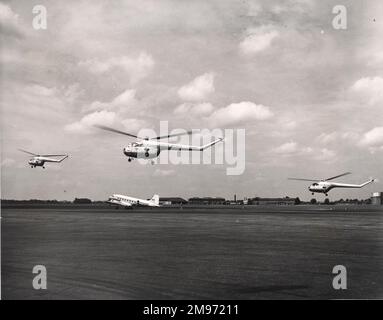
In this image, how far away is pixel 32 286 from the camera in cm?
1309

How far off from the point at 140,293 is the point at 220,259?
6.94 metres

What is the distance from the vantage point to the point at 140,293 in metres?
12.2

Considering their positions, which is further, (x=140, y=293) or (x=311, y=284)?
(x=311, y=284)

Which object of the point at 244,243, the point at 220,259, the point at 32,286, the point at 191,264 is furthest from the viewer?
the point at 244,243
